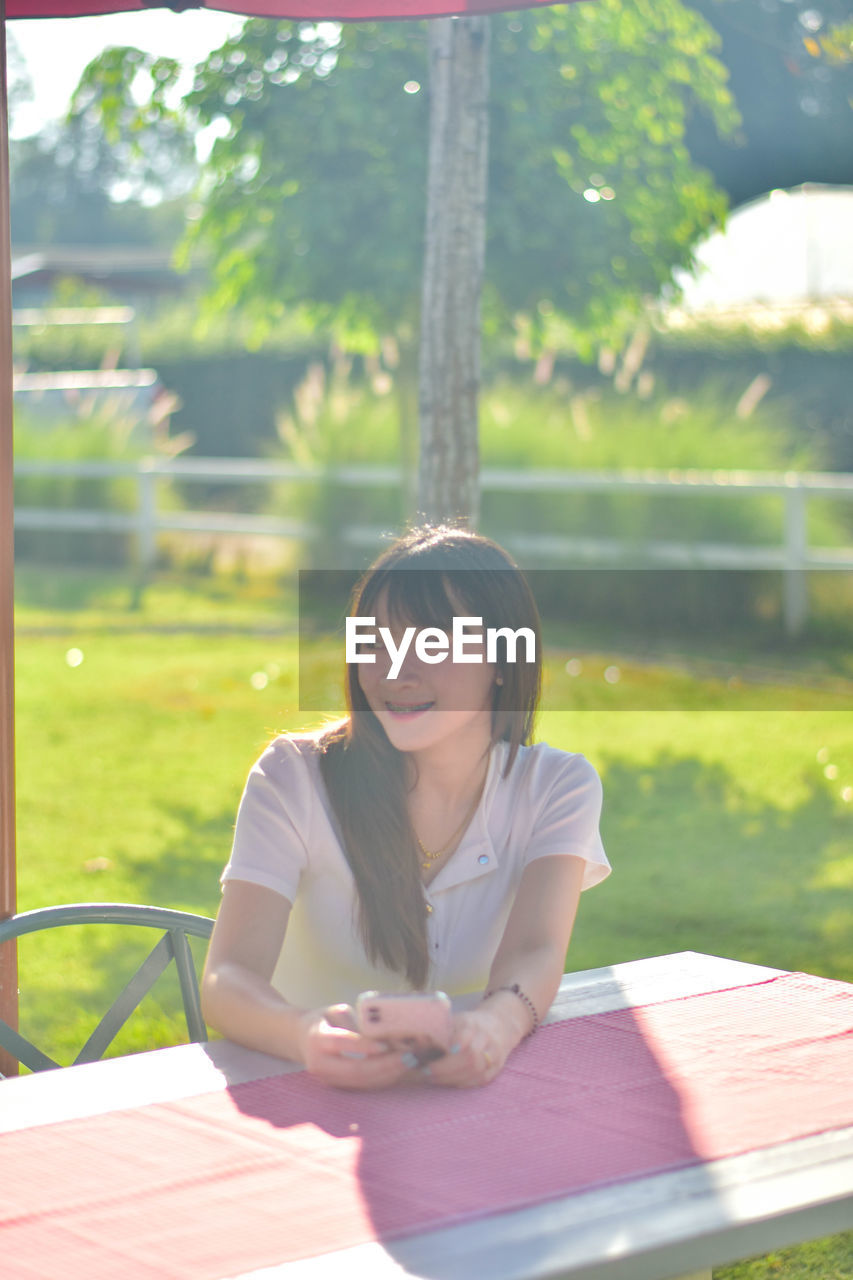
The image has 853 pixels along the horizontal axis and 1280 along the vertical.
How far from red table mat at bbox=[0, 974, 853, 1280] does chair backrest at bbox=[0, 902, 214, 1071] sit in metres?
0.57

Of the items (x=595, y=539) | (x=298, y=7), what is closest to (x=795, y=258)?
(x=595, y=539)

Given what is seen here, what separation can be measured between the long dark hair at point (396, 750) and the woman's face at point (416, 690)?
24 mm

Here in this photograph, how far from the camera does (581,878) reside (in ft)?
6.68

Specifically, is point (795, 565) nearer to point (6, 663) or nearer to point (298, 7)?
point (298, 7)

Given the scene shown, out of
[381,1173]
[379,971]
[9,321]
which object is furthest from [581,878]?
[9,321]

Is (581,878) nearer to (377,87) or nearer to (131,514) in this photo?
(377,87)

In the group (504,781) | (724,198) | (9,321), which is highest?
(724,198)

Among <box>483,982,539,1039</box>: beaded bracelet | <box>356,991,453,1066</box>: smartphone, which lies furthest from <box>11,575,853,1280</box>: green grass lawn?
<box>356,991,453,1066</box>: smartphone

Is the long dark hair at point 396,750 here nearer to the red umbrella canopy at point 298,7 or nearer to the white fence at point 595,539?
the red umbrella canopy at point 298,7

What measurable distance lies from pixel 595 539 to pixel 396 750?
8.37 meters

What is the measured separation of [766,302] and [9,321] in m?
17.0

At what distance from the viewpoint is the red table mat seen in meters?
1.26

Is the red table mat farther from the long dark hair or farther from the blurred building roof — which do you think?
the blurred building roof

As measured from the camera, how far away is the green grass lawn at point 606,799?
4.34 m
